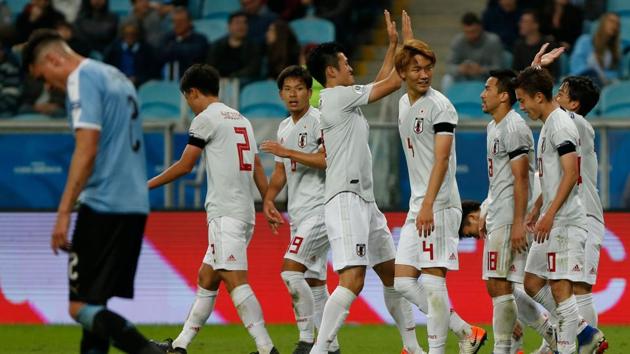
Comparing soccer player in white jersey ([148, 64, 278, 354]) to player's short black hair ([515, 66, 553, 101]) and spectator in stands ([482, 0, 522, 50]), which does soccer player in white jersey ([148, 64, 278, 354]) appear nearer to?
player's short black hair ([515, 66, 553, 101])

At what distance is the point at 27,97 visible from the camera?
16969mm

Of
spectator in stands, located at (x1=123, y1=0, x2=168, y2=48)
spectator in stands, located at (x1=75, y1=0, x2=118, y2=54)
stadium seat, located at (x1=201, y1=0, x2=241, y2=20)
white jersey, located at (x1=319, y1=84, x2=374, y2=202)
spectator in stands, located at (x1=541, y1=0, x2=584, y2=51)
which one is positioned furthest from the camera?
stadium seat, located at (x1=201, y1=0, x2=241, y2=20)

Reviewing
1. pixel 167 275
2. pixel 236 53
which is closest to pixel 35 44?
pixel 167 275

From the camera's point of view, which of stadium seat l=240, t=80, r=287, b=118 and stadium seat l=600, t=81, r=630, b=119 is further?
stadium seat l=240, t=80, r=287, b=118

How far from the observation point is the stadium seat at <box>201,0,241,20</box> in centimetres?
1962

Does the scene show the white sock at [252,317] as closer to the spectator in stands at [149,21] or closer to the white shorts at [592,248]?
the white shorts at [592,248]

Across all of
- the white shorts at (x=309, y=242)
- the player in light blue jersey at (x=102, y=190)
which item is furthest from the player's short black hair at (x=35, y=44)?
the white shorts at (x=309, y=242)

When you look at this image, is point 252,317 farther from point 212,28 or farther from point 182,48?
point 212,28

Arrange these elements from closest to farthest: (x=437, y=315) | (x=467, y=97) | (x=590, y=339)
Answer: (x=437, y=315) < (x=590, y=339) < (x=467, y=97)

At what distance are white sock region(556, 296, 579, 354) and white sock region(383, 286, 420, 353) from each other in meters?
1.08

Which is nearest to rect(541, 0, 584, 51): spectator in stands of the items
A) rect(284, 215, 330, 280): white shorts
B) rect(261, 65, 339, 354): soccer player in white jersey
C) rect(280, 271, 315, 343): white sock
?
rect(261, 65, 339, 354): soccer player in white jersey

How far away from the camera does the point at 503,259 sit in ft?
33.1

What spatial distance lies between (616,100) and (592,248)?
6403mm

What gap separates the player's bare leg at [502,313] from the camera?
9945 mm
